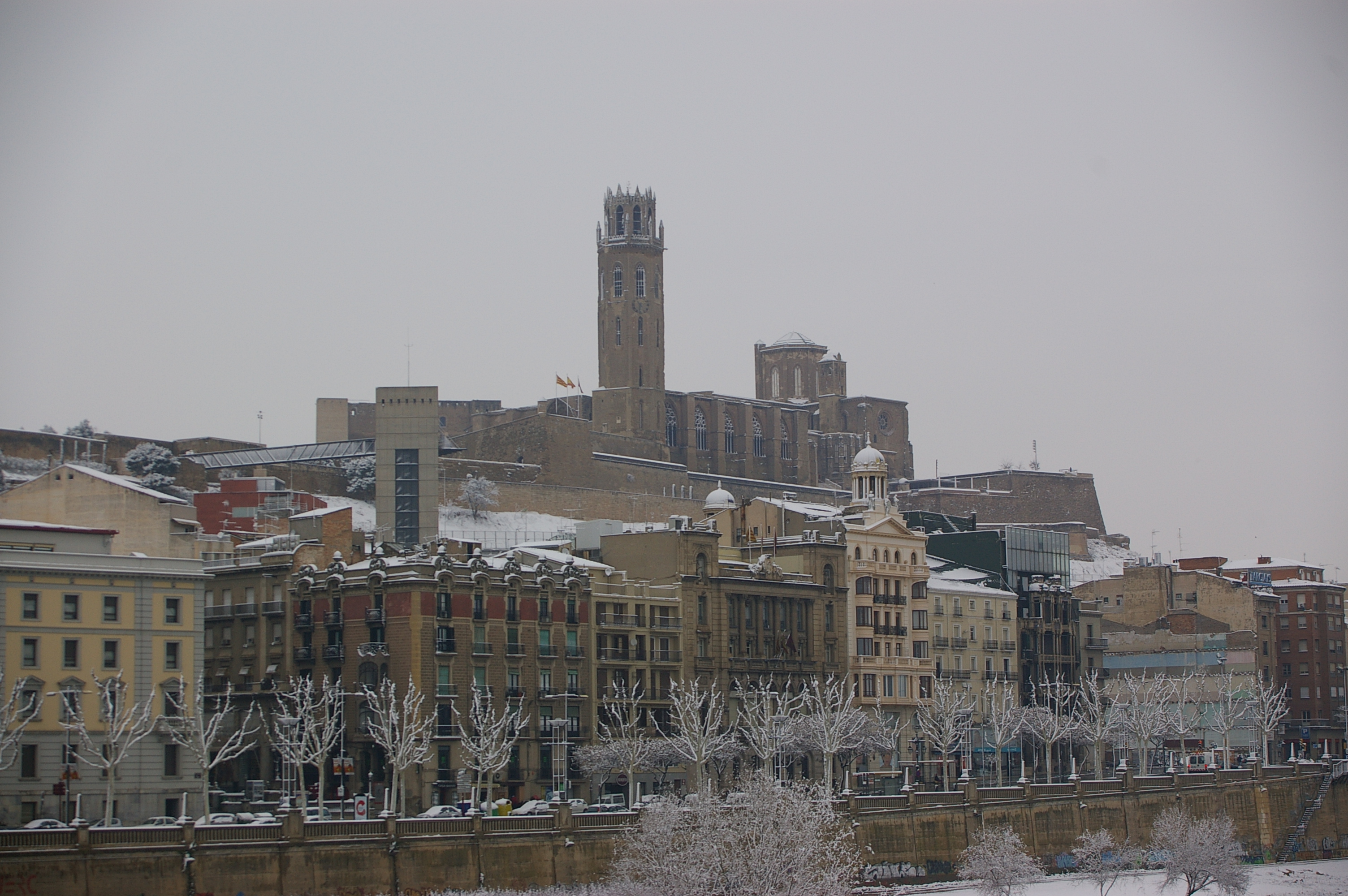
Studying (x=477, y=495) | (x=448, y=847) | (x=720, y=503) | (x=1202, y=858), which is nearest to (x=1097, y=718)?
(x=720, y=503)

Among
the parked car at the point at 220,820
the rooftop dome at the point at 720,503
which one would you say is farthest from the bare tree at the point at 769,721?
the parked car at the point at 220,820

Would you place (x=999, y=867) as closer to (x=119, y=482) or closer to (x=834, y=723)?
(x=834, y=723)

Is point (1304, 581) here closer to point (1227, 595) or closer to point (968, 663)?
point (1227, 595)

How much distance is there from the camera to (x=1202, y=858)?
9062 centimetres

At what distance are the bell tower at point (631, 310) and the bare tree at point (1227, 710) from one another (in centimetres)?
6624

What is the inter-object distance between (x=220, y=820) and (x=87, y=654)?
1095cm

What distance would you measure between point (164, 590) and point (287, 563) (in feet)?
42.3

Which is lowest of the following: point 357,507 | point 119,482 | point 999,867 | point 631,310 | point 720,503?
point 999,867

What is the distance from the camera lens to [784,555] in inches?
4621

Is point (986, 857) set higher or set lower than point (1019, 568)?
lower

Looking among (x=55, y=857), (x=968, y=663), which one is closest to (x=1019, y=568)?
(x=968, y=663)

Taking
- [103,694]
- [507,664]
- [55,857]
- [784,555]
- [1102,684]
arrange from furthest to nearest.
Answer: [1102,684]
[784,555]
[507,664]
[103,694]
[55,857]

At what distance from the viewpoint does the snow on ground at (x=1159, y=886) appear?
293 ft

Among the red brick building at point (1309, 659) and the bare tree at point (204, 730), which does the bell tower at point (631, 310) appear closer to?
the red brick building at point (1309, 659)
